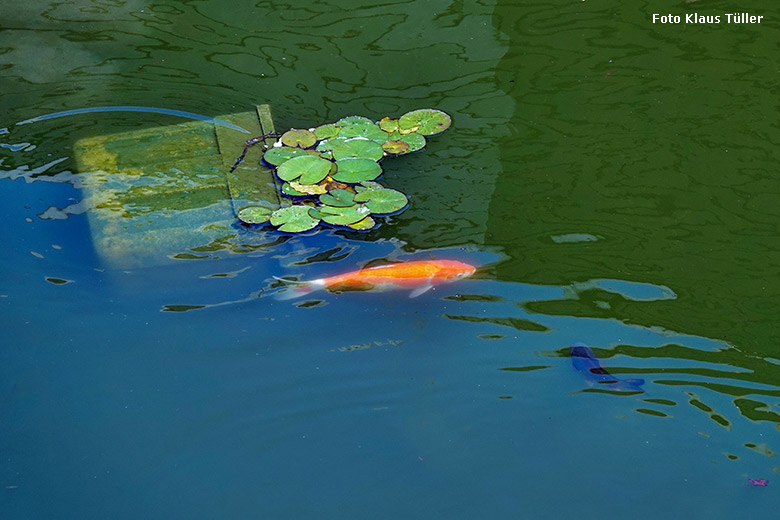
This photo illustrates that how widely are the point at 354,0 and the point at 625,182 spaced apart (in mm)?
2436

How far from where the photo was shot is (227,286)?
3197 mm

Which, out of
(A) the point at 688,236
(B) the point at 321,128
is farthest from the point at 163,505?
(A) the point at 688,236

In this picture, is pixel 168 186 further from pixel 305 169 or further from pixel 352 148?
pixel 352 148

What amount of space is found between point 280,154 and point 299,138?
169 mm

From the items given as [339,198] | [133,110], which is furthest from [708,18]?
[133,110]

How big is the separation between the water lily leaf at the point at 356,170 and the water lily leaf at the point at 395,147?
150 millimetres

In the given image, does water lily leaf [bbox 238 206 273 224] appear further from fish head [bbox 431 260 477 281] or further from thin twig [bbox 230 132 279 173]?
fish head [bbox 431 260 477 281]

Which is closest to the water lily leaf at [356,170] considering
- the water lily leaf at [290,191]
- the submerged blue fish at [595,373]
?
the water lily leaf at [290,191]

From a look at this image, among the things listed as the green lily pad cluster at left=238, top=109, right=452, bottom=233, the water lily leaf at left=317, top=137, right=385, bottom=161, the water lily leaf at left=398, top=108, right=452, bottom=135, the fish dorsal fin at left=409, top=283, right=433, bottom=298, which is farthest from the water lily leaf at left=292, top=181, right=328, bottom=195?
the fish dorsal fin at left=409, top=283, right=433, bottom=298

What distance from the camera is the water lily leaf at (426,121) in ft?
12.9

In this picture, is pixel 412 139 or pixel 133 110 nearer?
pixel 412 139

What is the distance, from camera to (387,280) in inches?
126

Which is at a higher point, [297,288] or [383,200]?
[383,200]

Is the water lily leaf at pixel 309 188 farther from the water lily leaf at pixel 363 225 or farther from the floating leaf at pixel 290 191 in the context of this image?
the water lily leaf at pixel 363 225
